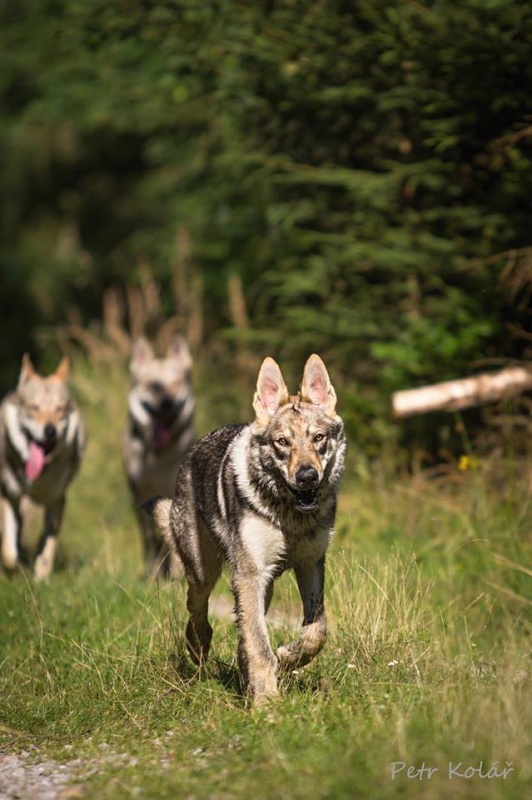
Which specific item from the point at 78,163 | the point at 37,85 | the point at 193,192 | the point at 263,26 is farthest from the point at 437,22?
the point at 78,163

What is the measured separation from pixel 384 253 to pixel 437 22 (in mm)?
2002

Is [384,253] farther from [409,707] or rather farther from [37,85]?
[37,85]

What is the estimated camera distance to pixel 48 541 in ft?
30.1

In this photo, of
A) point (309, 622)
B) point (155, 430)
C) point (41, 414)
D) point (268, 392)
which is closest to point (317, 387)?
point (268, 392)

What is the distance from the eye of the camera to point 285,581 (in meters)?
6.27

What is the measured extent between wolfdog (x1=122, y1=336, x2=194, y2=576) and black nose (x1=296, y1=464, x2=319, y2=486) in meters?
4.97

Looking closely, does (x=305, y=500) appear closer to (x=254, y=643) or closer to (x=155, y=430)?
(x=254, y=643)

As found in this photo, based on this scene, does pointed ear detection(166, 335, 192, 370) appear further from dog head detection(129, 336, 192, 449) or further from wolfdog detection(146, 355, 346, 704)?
wolfdog detection(146, 355, 346, 704)

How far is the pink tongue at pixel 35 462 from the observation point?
903cm

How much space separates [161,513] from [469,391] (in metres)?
3.36

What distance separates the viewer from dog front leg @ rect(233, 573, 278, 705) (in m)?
4.85

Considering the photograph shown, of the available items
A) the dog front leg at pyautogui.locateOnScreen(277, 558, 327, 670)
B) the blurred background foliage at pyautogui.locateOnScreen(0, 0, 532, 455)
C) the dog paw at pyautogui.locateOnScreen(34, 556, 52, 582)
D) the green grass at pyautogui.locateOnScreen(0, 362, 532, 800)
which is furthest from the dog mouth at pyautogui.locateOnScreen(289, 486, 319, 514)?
the dog paw at pyautogui.locateOnScreen(34, 556, 52, 582)

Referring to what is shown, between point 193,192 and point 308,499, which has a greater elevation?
point 308,499

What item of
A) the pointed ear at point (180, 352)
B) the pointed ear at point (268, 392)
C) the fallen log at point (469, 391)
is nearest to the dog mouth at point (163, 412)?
the pointed ear at point (180, 352)
